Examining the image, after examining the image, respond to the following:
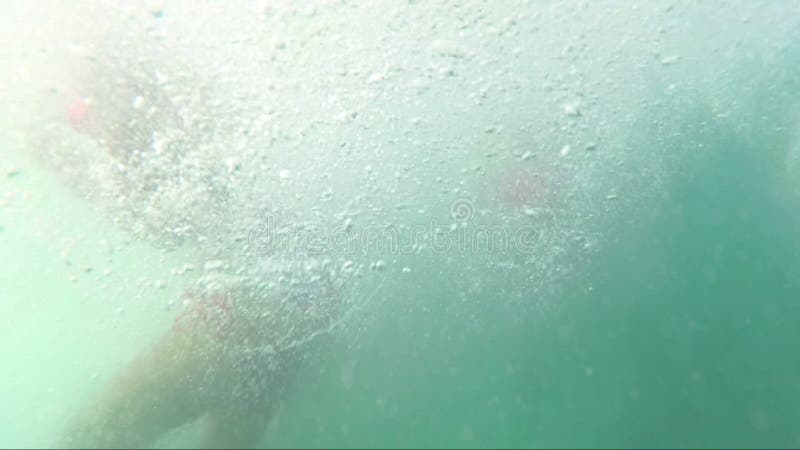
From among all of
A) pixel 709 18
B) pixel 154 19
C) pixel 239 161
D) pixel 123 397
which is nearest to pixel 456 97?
pixel 239 161

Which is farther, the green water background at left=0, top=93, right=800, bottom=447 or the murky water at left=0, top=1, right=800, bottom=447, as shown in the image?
the green water background at left=0, top=93, right=800, bottom=447

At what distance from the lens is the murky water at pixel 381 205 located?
13.8 feet

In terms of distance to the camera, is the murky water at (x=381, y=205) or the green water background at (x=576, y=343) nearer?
the murky water at (x=381, y=205)

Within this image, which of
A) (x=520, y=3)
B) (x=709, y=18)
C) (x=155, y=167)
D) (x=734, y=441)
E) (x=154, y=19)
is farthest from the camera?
(x=734, y=441)

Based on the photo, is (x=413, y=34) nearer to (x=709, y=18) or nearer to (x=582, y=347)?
(x=709, y=18)

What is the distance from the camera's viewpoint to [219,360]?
4.75 m

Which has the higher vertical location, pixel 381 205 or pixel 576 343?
pixel 381 205

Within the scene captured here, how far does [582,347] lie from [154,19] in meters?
7.98

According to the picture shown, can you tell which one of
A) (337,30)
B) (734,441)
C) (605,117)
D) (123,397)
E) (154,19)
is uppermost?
(154,19)

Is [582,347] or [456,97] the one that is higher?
[456,97]

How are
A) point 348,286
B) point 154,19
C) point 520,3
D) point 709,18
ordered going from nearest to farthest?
point 154,19
point 520,3
point 348,286
point 709,18

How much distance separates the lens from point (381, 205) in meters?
4.89

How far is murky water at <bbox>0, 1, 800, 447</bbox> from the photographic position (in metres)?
4.20

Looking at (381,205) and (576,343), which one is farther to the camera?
(576,343)
